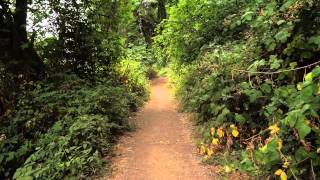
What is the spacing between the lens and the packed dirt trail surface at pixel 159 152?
5.98 m

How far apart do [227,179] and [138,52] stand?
1604 cm

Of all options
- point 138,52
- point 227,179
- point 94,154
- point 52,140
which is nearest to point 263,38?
point 227,179

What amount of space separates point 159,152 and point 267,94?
7.25 ft

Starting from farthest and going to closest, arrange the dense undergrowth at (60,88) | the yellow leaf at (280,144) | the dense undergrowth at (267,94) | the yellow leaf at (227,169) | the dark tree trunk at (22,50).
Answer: the dark tree trunk at (22,50), the dense undergrowth at (60,88), the yellow leaf at (227,169), the yellow leaf at (280,144), the dense undergrowth at (267,94)

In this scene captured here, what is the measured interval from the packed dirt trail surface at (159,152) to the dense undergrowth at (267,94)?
1.16 feet

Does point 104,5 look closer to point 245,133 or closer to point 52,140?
point 52,140

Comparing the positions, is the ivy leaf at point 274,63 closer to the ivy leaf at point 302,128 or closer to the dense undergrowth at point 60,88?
the ivy leaf at point 302,128

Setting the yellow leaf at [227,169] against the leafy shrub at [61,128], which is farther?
the leafy shrub at [61,128]

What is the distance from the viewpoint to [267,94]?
19.1 ft

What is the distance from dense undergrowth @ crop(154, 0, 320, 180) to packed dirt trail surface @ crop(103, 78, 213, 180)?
0.35 metres

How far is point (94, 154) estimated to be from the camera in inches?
241

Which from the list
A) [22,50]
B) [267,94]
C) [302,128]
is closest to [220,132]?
[267,94]

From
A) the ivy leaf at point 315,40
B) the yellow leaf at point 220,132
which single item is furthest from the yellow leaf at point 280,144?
the yellow leaf at point 220,132

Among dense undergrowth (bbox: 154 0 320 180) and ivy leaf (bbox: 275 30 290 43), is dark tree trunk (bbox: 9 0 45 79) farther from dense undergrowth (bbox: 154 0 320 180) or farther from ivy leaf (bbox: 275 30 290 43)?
ivy leaf (bbox: 275 30 290 43)
